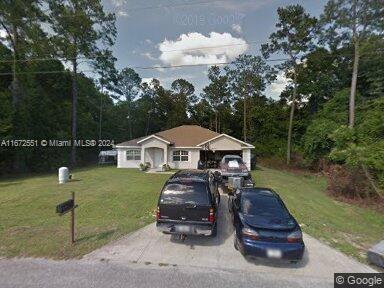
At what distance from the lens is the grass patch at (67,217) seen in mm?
6582

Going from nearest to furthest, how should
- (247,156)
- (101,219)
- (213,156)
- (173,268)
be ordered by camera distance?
(173,268) < (101,219) < (247,156) < (213,156)

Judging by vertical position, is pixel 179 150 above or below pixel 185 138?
below

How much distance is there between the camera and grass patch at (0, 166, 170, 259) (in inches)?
259

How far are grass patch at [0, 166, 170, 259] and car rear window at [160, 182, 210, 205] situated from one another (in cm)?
190

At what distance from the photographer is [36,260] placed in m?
5.86

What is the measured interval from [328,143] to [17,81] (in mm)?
30063

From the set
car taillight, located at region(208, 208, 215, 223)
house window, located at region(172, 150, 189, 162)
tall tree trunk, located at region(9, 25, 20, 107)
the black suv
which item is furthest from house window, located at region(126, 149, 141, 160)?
car taillight, located at region(208, 208, 215, 223)

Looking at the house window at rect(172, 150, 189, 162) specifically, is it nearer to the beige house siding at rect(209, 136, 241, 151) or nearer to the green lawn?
the beige house siding at rect(209, 136, 241, 151)

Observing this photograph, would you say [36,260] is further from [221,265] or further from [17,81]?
[17,81]

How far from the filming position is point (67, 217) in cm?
911

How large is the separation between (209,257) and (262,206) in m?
1.97

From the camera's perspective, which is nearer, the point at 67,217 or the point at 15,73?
the point at 67,217

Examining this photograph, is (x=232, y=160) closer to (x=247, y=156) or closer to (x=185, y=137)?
(x=247, y=156)

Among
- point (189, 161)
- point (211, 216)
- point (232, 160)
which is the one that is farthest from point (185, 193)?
point (189, 161)
